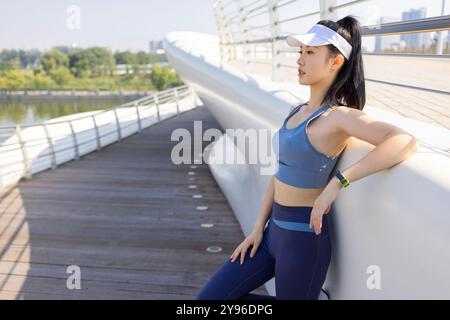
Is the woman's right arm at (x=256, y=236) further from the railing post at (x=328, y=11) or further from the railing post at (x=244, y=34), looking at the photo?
the railing post at (x=244, y=34)

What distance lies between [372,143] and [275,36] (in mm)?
2095

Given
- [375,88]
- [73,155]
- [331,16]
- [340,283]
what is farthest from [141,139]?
[340,283]

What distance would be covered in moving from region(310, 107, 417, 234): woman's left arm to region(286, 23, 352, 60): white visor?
209mm

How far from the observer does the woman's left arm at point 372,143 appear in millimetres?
1146

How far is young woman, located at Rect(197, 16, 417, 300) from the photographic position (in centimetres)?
133

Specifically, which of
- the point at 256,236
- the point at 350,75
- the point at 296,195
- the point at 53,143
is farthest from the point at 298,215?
the point at 53,143

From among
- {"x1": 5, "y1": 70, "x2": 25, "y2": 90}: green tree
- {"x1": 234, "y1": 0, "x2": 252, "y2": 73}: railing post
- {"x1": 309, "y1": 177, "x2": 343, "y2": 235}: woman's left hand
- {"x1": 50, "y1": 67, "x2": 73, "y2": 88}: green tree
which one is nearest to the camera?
{"x1": 309, "y1": 177, "x2": 343, "y2": 235}: woman's left hand

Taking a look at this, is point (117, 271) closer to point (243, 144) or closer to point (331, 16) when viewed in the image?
point (243, 144)

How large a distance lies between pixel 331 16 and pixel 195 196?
341 cm

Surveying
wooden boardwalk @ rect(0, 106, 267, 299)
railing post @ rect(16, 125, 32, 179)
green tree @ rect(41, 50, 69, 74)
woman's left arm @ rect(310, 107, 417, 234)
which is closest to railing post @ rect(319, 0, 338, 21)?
woman's left arm @ rect(310, 107, 417, 234)

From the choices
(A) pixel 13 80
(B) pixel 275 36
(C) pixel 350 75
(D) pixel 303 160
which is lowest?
(A) pixel 13 80

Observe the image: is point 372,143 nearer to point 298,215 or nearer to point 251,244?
point 298,215

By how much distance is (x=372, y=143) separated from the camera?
47.9 inches

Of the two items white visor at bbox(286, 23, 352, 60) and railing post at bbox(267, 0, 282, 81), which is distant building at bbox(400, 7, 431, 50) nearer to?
white visor at bbox(286, 23, 352, 60)
